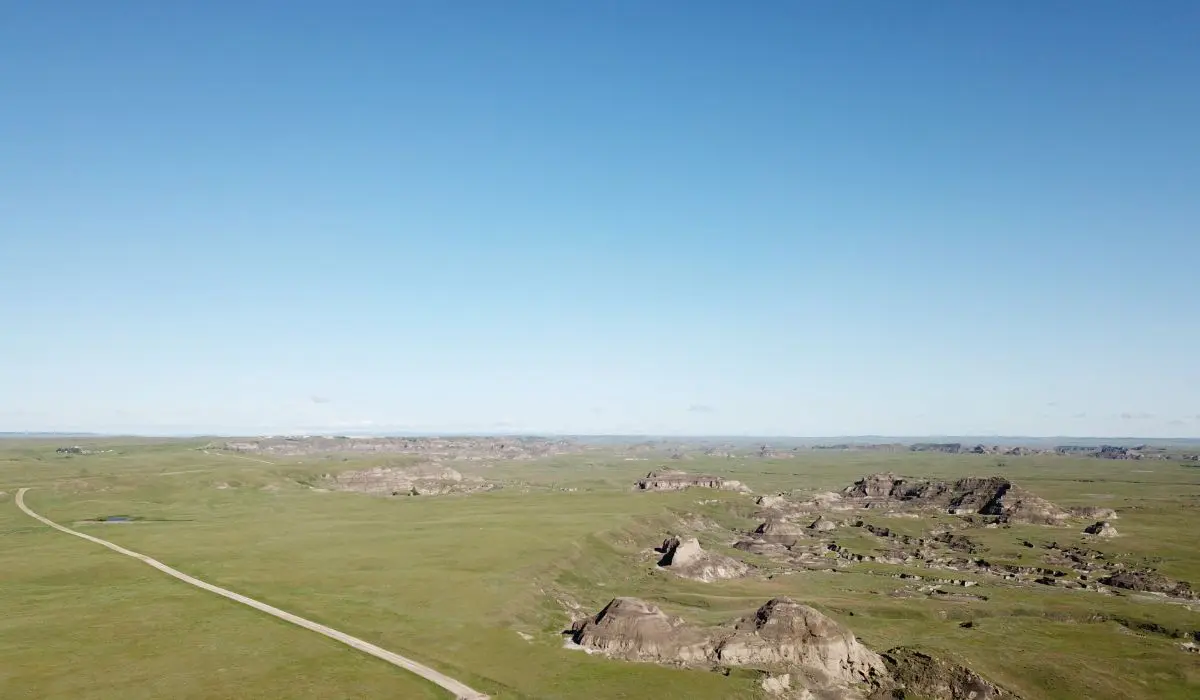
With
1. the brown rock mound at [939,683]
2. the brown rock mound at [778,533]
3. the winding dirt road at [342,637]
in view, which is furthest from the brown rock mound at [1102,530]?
the winding dirt road at [342,637]

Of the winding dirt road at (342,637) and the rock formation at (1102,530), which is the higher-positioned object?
the winding dirt road at (342,637)

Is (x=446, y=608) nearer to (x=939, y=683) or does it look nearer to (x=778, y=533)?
(x=939, y=683)

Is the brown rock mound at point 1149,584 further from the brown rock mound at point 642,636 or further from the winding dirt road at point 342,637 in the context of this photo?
the winding dirt road at point 342,637

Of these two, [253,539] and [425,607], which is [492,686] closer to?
[425,607]

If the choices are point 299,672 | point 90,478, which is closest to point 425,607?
point 299,672

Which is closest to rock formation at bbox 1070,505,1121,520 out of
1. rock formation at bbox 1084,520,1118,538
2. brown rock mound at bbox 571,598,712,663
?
rock formation at bbox 1084,520,1118,538

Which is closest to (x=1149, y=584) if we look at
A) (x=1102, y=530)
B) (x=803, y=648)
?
(x=1102, y=530)
